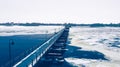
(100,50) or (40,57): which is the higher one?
(40,57)

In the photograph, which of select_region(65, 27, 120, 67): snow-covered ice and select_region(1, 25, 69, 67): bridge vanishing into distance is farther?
select_region(65, 27, 120, 67): snow-covered ice

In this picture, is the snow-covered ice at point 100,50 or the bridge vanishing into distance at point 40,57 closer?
the bridge vanishing into distance at point 40,57

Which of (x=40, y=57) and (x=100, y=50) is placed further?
(x=100, y=50)

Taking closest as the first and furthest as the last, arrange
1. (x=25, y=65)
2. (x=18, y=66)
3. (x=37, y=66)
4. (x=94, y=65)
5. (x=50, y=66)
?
(x=18, y=66) → (x=25, y=65) → (x=37, y=66) → (x=50, y=66) → (x=94, y=65)

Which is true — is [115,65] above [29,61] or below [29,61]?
below

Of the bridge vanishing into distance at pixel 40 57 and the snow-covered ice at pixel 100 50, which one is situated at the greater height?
the bridge vanishing into distance at pixel 40 57

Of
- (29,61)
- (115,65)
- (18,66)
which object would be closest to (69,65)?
(115,65)

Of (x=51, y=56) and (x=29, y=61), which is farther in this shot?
(x=51, y=56)

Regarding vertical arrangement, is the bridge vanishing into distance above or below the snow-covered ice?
above

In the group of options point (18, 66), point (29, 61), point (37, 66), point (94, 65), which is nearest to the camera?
point (18, 66)

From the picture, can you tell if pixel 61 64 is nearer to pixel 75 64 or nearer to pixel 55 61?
pixel 55 61
